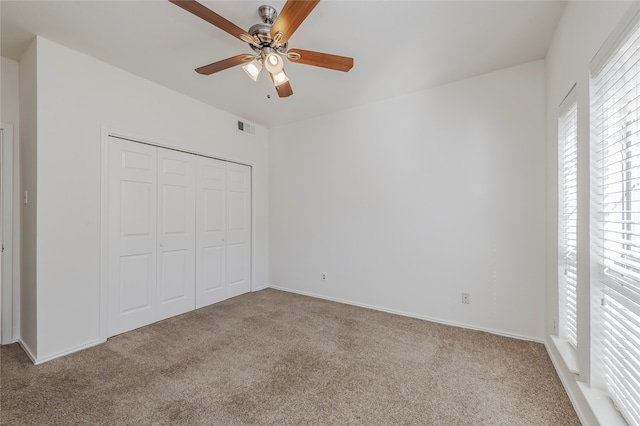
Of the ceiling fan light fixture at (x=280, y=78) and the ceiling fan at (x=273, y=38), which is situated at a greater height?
the ceiling fan at (x=273, y=38)

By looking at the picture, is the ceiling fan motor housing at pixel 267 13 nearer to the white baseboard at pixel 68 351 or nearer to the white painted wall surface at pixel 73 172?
the white painted wall surface at pixel 73 172

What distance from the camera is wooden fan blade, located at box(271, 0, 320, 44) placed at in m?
1.45

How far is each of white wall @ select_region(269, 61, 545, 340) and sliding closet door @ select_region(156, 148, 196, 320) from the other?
1459mm

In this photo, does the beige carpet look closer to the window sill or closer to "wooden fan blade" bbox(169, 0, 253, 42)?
the window sill

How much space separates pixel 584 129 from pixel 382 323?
7.93 ft

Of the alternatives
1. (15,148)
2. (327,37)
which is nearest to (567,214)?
(327,37)

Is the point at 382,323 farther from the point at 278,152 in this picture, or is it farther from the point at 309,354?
the point at 278,152

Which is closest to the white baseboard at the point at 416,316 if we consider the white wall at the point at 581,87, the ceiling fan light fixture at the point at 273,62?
the white wall at the point at 581,87

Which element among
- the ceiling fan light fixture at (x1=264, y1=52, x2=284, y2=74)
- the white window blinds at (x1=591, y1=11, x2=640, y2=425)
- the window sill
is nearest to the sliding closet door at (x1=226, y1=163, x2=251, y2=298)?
the ceiling fan light fixture at (x1=264, y1=52, x2=284, y2=74)

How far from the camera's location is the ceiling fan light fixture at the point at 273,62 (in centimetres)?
183

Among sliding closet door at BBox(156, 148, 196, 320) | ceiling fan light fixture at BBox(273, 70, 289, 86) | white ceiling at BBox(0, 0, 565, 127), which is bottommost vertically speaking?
sliding closet door at BBox(156, 148, 196, 320)

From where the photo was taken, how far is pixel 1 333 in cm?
246

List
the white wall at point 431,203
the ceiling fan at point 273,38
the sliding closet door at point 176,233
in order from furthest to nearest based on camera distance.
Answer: the sliding closet door at point 176,233, the white wall at point 431,203, the ceiling fan at point 273,38

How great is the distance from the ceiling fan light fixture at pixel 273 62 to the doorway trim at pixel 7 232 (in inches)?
106
